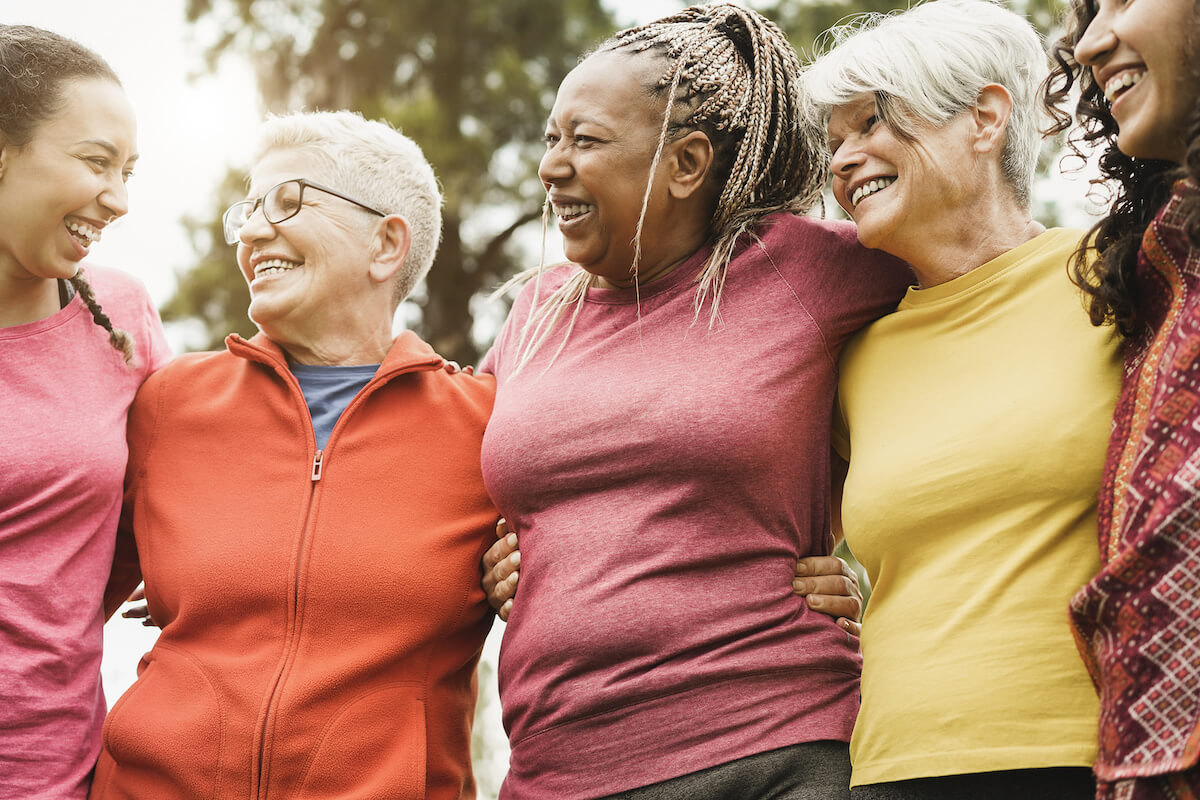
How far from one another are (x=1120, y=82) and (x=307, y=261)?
1999 millimetres

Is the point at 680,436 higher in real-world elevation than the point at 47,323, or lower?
lower

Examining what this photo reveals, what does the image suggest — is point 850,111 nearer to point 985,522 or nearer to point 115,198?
point 985,522

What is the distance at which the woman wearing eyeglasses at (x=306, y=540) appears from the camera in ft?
8.71

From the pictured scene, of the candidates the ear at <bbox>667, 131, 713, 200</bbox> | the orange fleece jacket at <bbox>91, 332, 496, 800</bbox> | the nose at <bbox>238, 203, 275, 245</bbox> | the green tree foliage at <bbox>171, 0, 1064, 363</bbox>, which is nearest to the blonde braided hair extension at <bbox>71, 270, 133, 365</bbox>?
the orange fleece jacket at <bbox>91, 332, 496, 800</bbox>

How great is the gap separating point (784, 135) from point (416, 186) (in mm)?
1106

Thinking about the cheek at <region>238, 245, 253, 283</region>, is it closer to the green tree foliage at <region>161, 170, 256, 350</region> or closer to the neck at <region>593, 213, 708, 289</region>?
the neck at <region>593, 213, 708, 289</region>

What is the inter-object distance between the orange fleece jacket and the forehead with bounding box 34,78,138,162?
545mm

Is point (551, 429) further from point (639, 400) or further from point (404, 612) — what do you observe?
point (404, 612)

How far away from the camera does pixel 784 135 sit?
2904 millimetres

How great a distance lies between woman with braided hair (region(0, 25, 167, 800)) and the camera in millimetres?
2629

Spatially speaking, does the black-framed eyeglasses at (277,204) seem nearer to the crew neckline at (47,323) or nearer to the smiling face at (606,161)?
the crew neckline at (47,323)

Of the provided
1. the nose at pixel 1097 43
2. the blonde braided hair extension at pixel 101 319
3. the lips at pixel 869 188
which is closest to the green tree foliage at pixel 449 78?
the blonde braided hair extension at pixel 101 319

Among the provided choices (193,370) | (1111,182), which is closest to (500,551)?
(193,370)

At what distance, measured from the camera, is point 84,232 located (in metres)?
2.87
